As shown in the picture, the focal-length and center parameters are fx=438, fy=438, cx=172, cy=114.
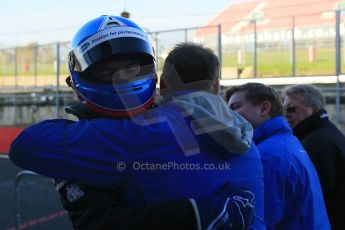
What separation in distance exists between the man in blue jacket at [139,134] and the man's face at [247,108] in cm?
100

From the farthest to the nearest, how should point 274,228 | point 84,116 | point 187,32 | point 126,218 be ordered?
1. point 187,32
2. point 274,228
3. point 84,116
4. point 126,218

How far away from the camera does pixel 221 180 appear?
1.19m

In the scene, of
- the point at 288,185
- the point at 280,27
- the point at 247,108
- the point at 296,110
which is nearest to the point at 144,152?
the point at 288,185

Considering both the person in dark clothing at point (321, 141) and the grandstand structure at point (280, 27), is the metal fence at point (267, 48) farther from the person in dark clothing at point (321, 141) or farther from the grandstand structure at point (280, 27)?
the person in dark clothing at point (321, 141)

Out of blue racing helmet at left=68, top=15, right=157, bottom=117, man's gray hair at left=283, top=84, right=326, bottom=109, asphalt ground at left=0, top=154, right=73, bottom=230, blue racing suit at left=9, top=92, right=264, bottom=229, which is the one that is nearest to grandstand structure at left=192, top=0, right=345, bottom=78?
asphalt ground at left=0, top=154, right=73, bottom=230

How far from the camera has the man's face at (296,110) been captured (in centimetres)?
319

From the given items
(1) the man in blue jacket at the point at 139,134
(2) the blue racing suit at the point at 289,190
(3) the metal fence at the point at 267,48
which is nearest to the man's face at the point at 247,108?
(2) the blue racing suit at the point at 289,190

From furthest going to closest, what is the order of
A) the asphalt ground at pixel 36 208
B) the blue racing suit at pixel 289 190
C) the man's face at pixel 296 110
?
the asphalt ground at pixel 36 208 → the man's face at pixel 296 110 → the blue racing suit at pixel 289 190

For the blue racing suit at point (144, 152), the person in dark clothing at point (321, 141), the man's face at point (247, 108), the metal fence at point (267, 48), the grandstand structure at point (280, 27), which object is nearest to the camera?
the blue racing suit at point (144, 152)

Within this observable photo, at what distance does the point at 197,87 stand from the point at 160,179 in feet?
1.06

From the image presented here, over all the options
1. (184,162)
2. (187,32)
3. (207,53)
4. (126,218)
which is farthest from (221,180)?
(187,32)

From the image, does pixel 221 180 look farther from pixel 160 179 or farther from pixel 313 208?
pixel 313 208

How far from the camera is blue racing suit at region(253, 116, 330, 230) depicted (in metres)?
1.99

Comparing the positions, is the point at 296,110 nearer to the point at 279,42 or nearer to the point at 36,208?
the point at 36,208
